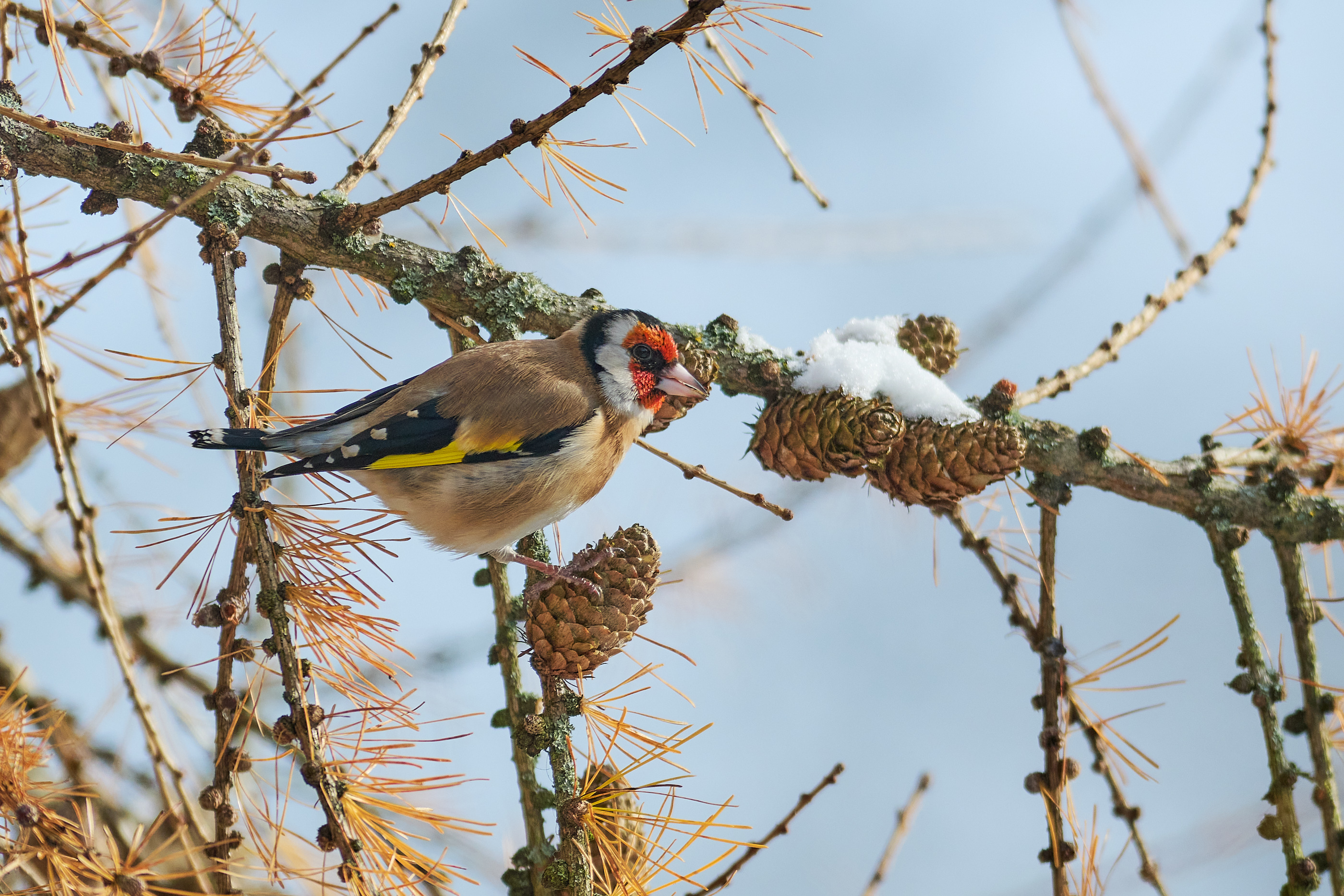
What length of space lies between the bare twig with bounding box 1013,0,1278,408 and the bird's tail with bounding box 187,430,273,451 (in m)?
1.41

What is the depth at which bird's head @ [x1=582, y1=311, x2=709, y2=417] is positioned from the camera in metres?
1.73

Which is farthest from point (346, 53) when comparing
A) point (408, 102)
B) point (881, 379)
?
point (881, 379)

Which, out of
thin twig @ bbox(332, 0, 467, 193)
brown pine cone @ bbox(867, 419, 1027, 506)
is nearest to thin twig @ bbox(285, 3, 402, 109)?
thin twig @ bbox(332, 0, 467, 193)

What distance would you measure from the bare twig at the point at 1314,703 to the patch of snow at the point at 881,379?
27.7 inches

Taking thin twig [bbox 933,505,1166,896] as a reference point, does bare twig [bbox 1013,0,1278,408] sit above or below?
above

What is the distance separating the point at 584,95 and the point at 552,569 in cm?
75

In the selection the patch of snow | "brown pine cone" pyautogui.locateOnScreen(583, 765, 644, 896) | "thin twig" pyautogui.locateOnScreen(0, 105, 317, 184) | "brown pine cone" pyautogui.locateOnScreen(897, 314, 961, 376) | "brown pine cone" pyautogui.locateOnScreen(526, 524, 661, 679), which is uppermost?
"brown pine cone" pyautogui.locateOnScreen(897, 314, 961, 376)

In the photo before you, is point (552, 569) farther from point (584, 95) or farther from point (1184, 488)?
point (1184, 488)

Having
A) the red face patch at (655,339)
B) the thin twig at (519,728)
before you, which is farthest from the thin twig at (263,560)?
the red face patch at (655,339)

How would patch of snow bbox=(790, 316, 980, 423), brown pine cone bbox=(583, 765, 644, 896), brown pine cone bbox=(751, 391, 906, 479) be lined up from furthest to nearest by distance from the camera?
1. patch of snow bbox=(790, 316, 980, 423)
2. brown pine cone bbox=(751, 391, 906, 479)
3. brown pine cone bbox=(583, 765, 644, 896)

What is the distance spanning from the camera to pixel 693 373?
1.81 metres

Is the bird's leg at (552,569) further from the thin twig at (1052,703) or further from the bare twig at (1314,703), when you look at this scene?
the bare twig at (1314,703)

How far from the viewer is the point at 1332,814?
64.8 inches

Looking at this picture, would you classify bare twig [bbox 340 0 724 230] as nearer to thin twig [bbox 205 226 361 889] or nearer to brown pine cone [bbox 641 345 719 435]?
thin twig [bbox 205 226 361 889]
